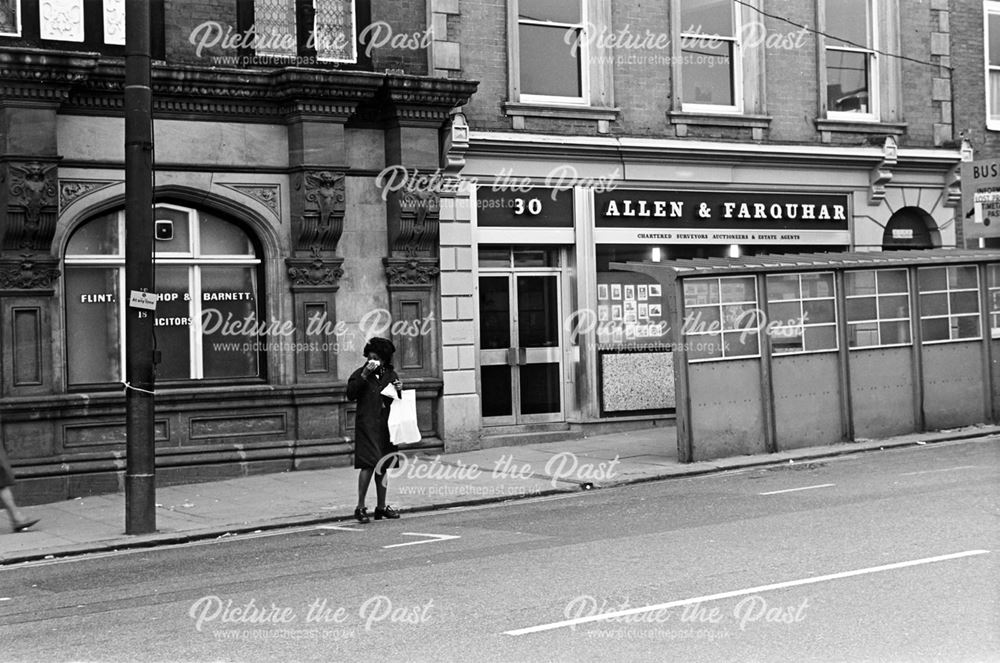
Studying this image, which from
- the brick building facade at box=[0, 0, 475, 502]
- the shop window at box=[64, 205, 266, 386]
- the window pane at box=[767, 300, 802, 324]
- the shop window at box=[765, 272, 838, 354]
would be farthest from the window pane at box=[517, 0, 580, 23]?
the window pane at box=[767, 300, 802, 324]

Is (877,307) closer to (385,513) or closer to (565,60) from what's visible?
(565,60)

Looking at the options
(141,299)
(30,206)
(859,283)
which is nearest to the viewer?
(141,299)

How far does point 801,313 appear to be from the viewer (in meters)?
17.4

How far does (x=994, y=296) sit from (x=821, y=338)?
3.46 meters

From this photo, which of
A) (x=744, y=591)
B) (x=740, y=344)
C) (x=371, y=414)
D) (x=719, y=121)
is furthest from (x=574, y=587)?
(x=719, y=121)

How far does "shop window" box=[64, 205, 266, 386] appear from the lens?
53.1ft

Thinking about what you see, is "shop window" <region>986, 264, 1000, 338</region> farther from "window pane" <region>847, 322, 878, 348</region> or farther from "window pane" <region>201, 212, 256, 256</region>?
"window pane" <region>201, 212, 256, 256</region>

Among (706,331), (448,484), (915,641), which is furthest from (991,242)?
(915,641)

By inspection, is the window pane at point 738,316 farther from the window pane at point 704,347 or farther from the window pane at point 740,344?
the window pane at point 704,347

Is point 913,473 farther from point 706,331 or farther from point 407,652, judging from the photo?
point 407,652

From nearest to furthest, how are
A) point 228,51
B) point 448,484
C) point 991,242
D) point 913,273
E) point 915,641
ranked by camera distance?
point 915,641
point 448,484
point 228,51
point 913,273
point 991,242

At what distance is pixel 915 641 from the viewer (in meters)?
6.89

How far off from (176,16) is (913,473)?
10.7 metres

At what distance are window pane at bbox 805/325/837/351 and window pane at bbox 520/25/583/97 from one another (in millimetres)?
5317
